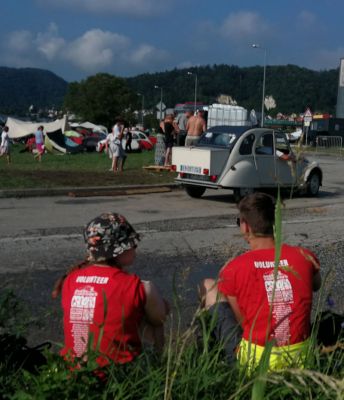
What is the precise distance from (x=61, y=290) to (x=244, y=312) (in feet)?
3.19

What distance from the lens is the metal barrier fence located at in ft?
138

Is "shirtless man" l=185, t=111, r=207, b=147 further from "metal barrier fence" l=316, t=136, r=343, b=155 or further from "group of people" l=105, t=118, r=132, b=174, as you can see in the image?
"metal barrier fence" l=316, t=136, r=343, b=155

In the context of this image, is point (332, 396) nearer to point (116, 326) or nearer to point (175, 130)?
point (116, 326)

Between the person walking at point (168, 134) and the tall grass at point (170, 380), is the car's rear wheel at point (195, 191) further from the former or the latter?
the tall grass at point (170, 380)

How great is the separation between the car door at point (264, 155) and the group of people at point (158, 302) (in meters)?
10.9

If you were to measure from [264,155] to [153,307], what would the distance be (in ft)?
38.3

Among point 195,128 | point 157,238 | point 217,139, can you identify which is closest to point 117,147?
point 195,128

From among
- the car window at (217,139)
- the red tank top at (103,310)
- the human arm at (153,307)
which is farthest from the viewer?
the car window at (217,139)

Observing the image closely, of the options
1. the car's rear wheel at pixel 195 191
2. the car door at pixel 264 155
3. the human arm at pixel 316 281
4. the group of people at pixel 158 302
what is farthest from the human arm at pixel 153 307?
the car's rear wheel at pixel 195 191

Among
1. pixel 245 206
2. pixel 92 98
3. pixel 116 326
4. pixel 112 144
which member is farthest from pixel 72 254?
pixel 92 98

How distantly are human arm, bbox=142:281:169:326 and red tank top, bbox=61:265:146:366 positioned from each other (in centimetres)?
3

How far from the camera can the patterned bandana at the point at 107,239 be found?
11.4 ft

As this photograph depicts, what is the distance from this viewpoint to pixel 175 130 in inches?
843

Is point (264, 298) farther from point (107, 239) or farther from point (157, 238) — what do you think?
point (157, 238)
